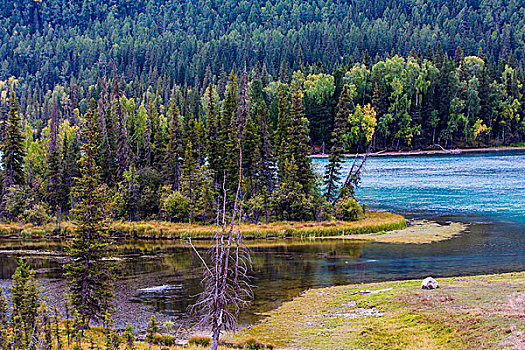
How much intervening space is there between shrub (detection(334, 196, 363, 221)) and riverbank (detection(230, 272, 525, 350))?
36.3 meters

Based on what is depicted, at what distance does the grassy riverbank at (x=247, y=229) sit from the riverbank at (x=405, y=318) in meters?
30.7

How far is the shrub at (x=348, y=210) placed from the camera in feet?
249

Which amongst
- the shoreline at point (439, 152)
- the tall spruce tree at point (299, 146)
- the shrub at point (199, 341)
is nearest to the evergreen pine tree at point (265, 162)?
the tall spruce tree at point (299, 146)

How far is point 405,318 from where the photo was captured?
94.7 feet

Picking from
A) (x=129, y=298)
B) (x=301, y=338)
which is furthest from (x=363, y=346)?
(x=129, y=298)

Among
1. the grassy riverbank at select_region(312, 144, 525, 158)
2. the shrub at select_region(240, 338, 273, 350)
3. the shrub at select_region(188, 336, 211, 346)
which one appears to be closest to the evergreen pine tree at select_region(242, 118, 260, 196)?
the shrub at select_region(188, 336, 211, 346)

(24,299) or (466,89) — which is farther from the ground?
(466,89)

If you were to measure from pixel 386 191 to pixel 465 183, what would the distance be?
15163mm

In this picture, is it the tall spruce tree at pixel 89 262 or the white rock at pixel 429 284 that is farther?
the white rock at pixel 429 284

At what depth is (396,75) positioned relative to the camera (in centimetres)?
16788

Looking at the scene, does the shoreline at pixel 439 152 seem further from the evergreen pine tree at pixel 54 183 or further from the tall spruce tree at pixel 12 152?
the tall spruce tree at pixel 12 152

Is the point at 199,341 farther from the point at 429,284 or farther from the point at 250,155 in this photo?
the point at 250,155

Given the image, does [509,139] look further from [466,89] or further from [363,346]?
[363,346]

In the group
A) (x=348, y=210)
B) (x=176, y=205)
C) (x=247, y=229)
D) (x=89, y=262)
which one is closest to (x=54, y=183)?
(x=176, y=205)
